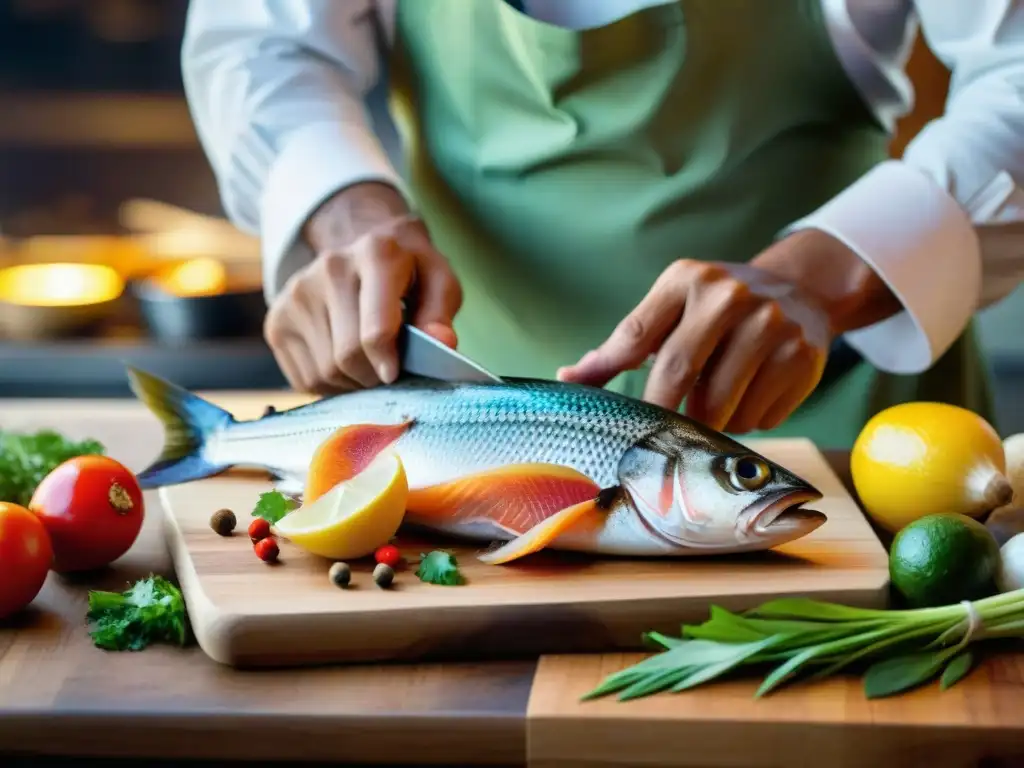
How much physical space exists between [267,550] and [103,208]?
7.01 ft

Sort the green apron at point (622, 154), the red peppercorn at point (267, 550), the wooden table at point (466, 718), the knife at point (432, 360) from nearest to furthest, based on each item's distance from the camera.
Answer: the wooden table at point (466, 718), the red peppercorn at point (267, 550), the knife at point (432, 360), the green apron at point (622, 154)

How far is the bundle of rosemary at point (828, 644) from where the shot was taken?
3.19ft

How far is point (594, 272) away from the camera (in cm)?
174

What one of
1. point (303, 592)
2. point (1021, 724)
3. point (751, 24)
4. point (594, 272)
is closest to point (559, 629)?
point (303, 592)

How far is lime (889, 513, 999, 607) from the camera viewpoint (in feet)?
3.52

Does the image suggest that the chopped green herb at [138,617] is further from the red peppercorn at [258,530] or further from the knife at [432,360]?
the knife at [432,360]

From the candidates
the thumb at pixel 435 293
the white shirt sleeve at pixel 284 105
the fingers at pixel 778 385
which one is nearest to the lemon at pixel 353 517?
the thumb at pixel 435 293

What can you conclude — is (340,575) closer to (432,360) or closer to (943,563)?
(432,360)

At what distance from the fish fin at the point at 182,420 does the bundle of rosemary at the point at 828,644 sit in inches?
24.5

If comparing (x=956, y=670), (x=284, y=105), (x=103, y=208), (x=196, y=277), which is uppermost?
(x=284, y=105)

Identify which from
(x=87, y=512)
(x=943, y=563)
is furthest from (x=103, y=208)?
(x=943, y=563)

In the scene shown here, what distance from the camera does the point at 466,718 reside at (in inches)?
37.4

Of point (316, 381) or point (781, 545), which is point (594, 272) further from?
point (781, 545)

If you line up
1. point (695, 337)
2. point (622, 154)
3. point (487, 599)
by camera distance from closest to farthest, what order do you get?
point (487, 599) < point (695, 337) < point (622, 154)
